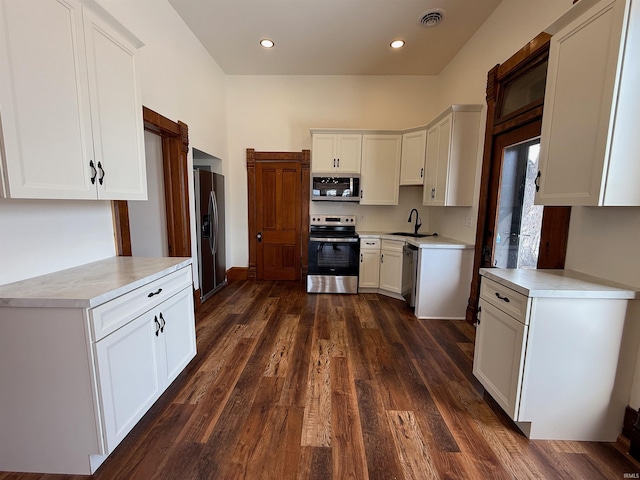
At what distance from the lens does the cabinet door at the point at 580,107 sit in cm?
128

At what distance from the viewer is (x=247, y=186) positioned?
14.7 ft

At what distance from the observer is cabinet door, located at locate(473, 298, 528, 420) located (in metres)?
1.49

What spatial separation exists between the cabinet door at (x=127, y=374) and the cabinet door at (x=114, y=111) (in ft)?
2.73

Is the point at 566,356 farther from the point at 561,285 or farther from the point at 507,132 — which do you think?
the point at 507,132

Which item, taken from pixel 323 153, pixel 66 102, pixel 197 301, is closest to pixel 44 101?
pixel 66 102

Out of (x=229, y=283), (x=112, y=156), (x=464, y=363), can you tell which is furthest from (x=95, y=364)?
(x=229, y=283)

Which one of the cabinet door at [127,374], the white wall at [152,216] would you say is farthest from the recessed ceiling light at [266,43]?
the cabinet door at [127,374]

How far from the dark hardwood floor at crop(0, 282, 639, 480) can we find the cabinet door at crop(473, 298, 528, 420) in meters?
0.19

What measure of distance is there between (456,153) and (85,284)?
3453mm

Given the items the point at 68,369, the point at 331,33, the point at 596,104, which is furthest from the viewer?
the point at 331,33

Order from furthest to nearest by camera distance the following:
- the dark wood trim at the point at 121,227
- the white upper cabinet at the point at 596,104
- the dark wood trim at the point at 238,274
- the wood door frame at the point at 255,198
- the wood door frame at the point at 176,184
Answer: the dark wood trim at the point at 238,274 → the wood door frame at the point at 255,198 → the wood door frame at the point at 176,184 → the dark wood trim at the point at 121,227 → the white upper cabinet at the point at 596,104

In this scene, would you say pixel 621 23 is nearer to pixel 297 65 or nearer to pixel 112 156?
pixel 112 156

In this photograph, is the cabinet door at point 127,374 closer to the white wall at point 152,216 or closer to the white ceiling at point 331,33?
the white wall at point 152,216

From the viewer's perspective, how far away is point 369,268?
3.97 metres
